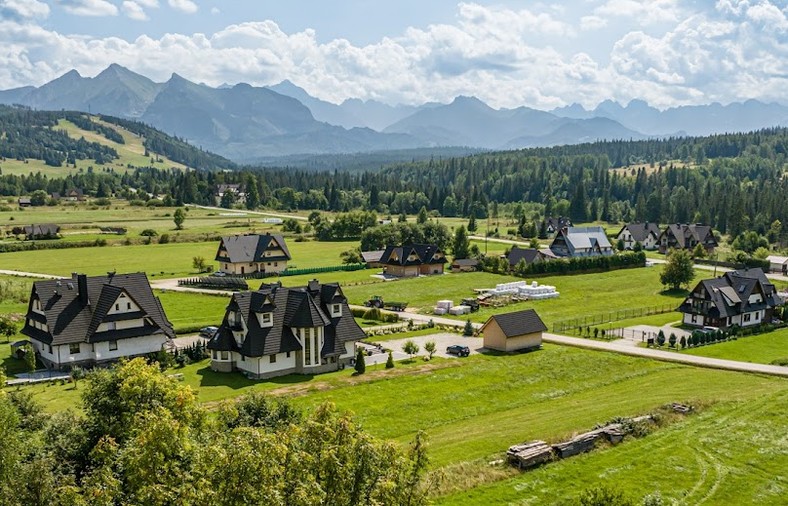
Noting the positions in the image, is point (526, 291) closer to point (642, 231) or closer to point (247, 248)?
point (247, 248)

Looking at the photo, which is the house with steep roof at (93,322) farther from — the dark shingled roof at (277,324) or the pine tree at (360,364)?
the pine tree at (360,364)

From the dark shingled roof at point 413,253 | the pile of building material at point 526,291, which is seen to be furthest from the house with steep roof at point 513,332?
the dark shingled roof at point 413,253

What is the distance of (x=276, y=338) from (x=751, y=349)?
40.7 meters

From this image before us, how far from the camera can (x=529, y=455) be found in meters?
34.0

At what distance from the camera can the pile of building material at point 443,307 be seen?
3105 inches

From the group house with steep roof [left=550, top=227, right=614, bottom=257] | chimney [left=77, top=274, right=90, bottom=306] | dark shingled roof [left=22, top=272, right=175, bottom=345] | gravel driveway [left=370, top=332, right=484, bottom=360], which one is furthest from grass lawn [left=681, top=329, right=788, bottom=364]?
house with steep roof [left=550, top=227, right=614, bottom=257]

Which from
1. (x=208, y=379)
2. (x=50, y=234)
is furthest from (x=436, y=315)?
(x=50, y=234)

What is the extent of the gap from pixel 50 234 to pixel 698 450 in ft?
404

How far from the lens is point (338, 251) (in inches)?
5108

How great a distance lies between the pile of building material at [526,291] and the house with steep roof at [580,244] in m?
31.2

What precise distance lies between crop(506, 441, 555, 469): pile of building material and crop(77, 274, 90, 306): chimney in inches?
1395

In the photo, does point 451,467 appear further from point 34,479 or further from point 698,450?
point 34,479

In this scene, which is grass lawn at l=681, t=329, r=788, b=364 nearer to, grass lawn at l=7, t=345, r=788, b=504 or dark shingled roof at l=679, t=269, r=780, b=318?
dark shingled roof at l=679, t=269, r=780, b=318

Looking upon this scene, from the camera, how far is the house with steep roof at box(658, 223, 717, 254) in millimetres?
135000
